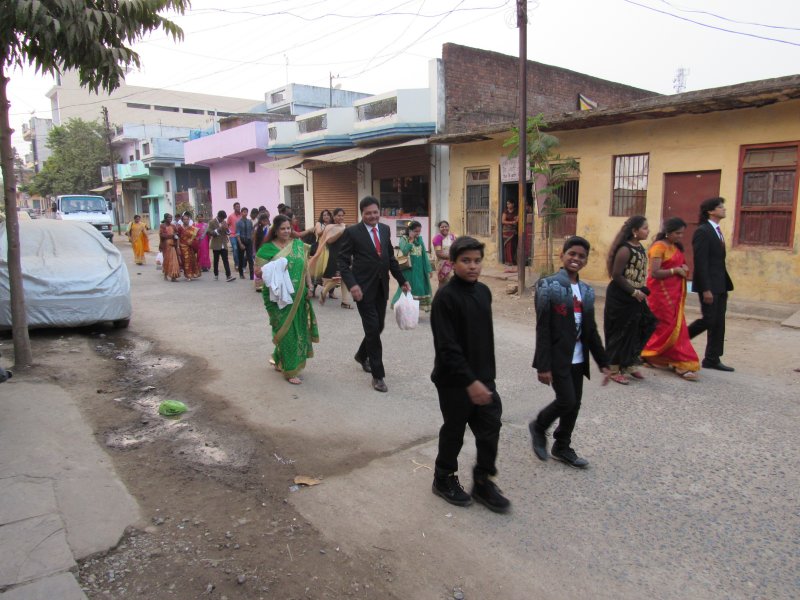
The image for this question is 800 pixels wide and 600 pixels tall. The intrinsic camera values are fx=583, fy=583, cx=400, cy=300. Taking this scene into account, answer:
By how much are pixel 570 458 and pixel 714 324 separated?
3.18 meters

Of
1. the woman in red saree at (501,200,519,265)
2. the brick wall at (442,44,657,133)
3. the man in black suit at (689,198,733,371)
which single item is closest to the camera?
the man in black suit at (689,198,733,371)

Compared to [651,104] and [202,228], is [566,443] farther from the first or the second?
[202,228]

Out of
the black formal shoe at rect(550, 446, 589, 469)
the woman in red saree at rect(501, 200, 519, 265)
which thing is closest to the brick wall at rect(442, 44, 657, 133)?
the woman in red saree at rect(501, 200, 519, 265)

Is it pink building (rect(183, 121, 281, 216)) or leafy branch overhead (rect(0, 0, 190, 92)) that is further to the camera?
pink building (rect(183, 121, 281, 216))

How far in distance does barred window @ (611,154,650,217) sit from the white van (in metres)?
21.2

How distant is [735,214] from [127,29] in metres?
9.27

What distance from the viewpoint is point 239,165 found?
26641 mm

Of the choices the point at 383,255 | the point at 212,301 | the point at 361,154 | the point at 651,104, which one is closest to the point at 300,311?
the point at 383,255

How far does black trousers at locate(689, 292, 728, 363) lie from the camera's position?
5.96m

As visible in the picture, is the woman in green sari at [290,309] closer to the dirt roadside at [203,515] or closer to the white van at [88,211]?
the dirt roadside at [203,515]

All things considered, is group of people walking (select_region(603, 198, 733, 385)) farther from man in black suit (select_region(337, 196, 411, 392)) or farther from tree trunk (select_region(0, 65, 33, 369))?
tree trunk (select_region(0, 65, 33, 369))

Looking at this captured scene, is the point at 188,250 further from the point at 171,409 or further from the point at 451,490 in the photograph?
the point at 451,490

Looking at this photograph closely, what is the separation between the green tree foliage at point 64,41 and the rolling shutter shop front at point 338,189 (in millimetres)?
13916

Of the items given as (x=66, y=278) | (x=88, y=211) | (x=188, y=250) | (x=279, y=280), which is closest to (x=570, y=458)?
(x=279, y=280)
